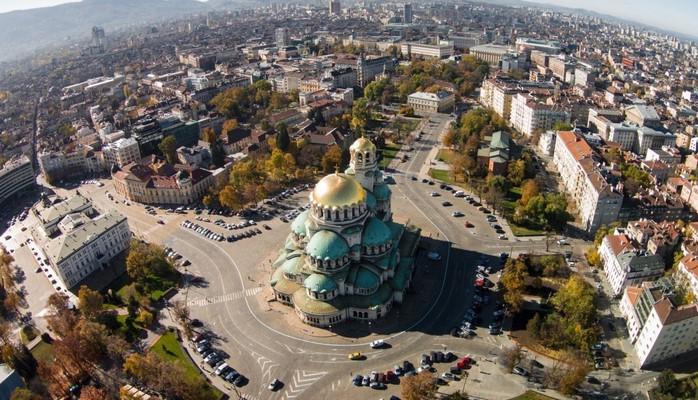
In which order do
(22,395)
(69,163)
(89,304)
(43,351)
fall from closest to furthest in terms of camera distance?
(22,395), (43,351), (89,304), (69,163)

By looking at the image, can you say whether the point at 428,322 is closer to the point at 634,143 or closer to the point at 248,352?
the point at 248,352

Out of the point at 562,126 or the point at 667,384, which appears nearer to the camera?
the point at 667,384

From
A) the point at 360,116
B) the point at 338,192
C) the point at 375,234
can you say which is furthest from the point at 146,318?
the point at 360,116

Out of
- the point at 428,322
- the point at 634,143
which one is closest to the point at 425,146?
the point at 634,143

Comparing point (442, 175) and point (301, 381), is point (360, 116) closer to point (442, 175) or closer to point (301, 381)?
point (442, 175)

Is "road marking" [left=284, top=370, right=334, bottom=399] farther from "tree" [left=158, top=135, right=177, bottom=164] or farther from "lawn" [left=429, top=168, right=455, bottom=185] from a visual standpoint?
"tree" [left=158, top=135, right=177, bottom=164]

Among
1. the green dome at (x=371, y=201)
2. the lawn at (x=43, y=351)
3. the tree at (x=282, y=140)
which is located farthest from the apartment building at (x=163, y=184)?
the green dome at (x=371, y=201)
